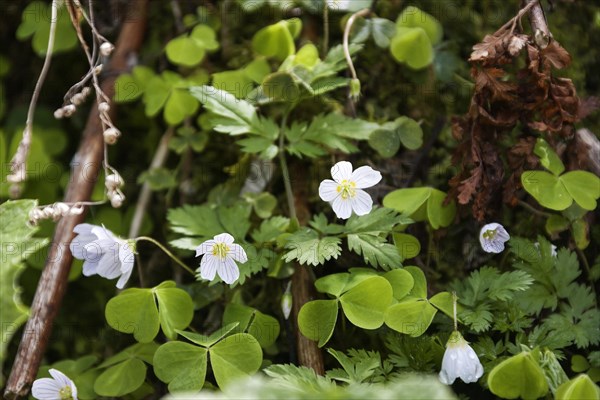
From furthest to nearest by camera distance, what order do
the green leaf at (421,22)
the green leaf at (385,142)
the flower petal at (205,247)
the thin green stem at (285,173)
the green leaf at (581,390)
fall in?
the green leaf at (421,22), the green leaf at (385,142), the thin green stem at (285,173), the flower petal at (205,247), the green leaf at (581,390)

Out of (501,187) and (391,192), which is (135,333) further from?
(501,187)

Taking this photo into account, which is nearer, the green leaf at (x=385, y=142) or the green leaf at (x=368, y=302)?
Answer: the green leaf at (x=368, y=302)

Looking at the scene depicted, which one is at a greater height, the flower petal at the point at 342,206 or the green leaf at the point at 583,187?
the flower petal at the point at 342,206

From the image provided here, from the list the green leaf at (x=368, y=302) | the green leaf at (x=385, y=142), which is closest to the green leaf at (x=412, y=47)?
the green leaf at (x=385, y=142)

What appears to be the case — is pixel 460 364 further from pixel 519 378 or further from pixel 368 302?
pixel 368 302

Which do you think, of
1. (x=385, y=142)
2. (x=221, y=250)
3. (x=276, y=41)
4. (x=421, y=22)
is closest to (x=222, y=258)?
(x=221, y=250)

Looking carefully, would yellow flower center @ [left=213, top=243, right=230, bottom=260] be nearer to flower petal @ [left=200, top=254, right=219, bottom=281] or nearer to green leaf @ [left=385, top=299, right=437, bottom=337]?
flower petal @ [left=200, top=254, right=219, bottom=281]

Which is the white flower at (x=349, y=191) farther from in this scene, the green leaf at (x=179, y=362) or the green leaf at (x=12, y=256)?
the green leaf at (x=12, y=256)

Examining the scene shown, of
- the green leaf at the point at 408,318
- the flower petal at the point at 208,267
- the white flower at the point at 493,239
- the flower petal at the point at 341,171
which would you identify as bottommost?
the green leaf at the point at 408,318

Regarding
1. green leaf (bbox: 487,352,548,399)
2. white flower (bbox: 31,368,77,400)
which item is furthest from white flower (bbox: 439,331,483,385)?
white flower (bbox: 31,368,77,400)
